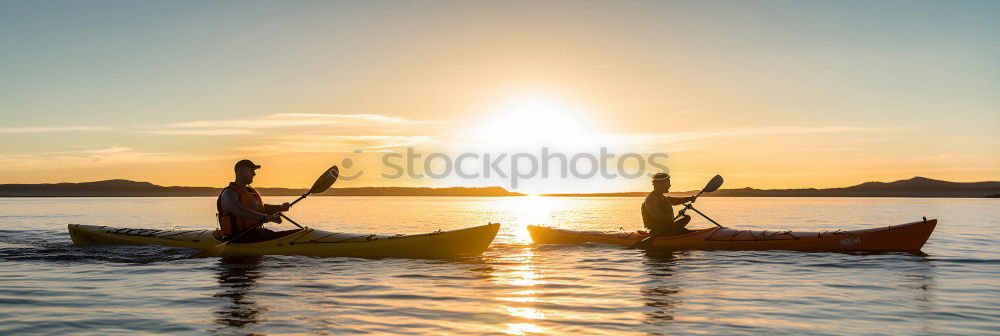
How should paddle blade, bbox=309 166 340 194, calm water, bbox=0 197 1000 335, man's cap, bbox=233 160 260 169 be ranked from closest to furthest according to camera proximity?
calm water, bbox=0 197 1000 335
man's cap, bbox=233 160 260 169
paddle blade, bbox=309 166 340 194

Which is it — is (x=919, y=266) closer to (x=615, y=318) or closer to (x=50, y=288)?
(x=615, y=318)

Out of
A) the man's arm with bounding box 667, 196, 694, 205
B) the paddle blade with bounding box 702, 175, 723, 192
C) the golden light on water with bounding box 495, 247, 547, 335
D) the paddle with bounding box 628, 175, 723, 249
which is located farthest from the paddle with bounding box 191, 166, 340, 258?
the paddle blade with bounding box 702, 175, 723, 192

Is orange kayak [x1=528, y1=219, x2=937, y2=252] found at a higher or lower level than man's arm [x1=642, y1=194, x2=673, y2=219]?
lower

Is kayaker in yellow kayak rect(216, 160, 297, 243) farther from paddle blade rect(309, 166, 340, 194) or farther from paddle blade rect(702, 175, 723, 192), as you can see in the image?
paddle blade rect(702, 175, 723, 192)

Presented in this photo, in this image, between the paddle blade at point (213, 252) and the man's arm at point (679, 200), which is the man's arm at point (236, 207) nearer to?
the paddle blade at point (213, 252)

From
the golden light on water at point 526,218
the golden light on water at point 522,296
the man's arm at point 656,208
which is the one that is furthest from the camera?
the golden light on water at point 526,218

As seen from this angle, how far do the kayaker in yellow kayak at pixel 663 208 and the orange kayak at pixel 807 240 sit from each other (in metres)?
0.19

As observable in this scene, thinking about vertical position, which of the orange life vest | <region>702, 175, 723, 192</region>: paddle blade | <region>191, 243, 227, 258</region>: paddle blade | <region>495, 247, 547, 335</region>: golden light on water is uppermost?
<region>702, 175, 723, 192</region>: paddle blade

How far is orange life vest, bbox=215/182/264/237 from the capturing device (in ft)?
43.6

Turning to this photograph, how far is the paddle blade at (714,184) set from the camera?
654 inches

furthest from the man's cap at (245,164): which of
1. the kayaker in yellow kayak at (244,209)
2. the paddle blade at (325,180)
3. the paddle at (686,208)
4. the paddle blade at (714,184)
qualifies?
the paddle blade at (714,184)

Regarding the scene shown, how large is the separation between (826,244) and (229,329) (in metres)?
12.3

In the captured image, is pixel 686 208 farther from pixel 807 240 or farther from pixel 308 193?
pixel 308 193

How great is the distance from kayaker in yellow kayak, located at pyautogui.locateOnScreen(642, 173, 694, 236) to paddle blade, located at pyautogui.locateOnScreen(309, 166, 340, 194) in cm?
653
